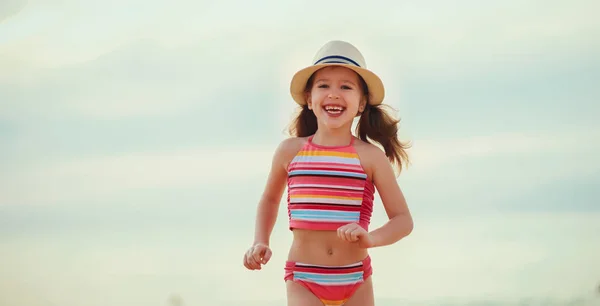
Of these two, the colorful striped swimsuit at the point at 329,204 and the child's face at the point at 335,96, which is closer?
the colorful striped swimsuit at the point at 329,204

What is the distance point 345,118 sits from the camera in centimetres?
558

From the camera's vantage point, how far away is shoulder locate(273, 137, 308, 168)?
568 cm

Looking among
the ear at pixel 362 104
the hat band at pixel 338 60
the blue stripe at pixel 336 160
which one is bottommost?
the blue stripe at pixel 336 160

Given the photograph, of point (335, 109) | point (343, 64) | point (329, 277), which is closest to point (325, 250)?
point (329, 277)

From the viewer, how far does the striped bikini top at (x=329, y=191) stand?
547 cm

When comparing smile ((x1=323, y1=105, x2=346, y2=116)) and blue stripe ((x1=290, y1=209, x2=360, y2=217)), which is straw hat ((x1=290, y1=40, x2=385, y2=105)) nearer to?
smile ((x1=323, y1=105, x2=346, y2=116))

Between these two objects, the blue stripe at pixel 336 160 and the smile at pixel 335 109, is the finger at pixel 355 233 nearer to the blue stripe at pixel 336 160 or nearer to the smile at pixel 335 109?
the blue stripe at pixel 336 160

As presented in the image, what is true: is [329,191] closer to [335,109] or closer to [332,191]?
[332,191]

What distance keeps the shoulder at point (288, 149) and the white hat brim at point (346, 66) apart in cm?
28

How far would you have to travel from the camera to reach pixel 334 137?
562 centimetres

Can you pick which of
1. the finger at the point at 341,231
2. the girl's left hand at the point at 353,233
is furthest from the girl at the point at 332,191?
the finger at the point at 341,231

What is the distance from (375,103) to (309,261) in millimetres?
1012

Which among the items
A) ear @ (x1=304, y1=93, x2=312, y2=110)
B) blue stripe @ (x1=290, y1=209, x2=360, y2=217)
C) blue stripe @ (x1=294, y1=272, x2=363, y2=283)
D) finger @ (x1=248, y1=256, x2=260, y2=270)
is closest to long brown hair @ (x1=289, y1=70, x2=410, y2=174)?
ear @ (x1=304, y1=93, x2=312, y2=110)

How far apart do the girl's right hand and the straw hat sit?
3.20 ft
